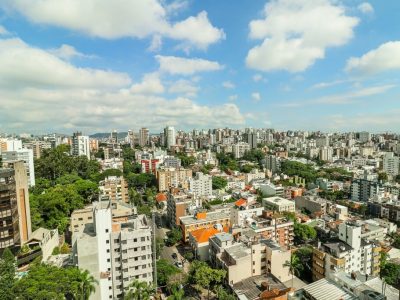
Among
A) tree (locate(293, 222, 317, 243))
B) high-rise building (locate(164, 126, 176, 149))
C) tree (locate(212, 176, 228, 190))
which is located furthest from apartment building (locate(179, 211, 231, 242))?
high-rise building (locate(164, 126, 176, 149))

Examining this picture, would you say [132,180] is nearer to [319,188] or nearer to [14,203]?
[14,203]

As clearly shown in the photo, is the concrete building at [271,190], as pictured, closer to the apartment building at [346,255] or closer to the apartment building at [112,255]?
the apartment building at [346,255]

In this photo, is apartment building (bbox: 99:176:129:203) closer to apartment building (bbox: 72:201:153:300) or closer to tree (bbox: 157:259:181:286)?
tree (bbox: 157:259:181:286)

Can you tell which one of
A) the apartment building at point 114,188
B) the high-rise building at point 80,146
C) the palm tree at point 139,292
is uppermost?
the high-rise building at point 80,146

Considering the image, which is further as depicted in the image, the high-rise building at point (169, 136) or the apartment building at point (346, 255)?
the high-rise building at point (169, 136)

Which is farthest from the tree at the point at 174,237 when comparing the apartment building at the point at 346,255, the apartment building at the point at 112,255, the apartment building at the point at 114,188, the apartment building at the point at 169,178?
the apartment building at the point at 169,178

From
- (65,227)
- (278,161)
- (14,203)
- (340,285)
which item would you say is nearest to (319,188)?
(278,161)

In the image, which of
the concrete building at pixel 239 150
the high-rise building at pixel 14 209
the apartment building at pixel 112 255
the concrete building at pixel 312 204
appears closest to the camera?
the apartment building at pixel 112 255
